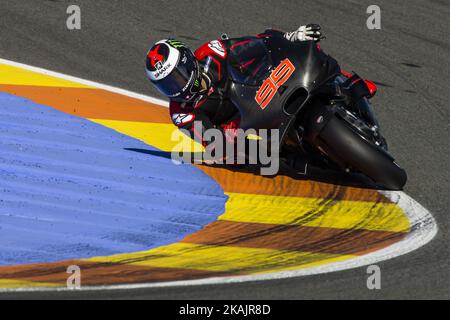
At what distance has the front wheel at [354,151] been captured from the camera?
888cm

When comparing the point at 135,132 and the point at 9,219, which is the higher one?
the point at 135,132

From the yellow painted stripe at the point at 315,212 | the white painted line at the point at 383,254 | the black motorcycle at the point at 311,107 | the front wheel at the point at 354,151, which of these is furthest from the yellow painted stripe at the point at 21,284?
the front wheel at the point at 354,151

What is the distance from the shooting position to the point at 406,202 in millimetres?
8969

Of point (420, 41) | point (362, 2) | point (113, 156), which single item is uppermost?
point (362, 2)

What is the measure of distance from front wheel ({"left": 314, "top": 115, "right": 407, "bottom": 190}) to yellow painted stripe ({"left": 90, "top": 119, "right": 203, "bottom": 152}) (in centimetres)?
183

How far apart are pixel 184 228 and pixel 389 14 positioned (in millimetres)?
6541

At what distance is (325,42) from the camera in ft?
42.6

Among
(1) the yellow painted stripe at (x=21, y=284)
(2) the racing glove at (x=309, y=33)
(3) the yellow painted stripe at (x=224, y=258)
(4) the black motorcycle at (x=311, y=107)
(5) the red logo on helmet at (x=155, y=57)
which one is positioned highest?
(2) the racing glove at (x=309, y=33)

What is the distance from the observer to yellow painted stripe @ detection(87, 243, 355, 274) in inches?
293

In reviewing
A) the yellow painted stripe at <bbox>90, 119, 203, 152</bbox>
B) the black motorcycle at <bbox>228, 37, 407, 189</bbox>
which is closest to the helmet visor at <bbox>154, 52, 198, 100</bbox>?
the black motorcycle at <bbox>228, 37, 407, 189</bbox>

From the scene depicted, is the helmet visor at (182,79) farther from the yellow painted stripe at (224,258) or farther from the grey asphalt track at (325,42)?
the grey asphalt track at (325,42)
